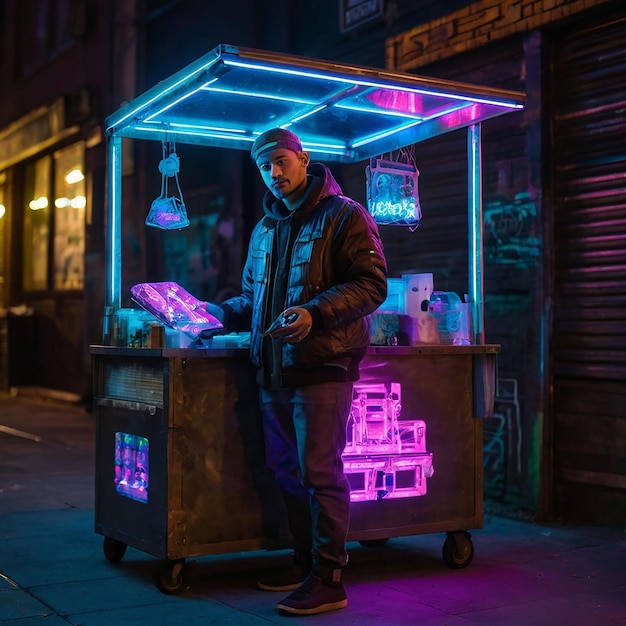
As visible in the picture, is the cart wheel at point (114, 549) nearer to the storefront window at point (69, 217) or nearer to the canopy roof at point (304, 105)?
the canopy roof at point (304, 105)

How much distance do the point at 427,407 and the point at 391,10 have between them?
4.48 metres

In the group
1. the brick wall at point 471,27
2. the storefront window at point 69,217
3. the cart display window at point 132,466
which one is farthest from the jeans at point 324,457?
the storefront window at point 69,217

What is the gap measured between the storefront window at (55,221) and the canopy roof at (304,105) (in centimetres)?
929

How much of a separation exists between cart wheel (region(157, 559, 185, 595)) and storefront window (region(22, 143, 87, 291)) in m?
10.8

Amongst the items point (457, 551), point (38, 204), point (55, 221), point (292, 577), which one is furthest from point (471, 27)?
point (38, 204)

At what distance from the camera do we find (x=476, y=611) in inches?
172

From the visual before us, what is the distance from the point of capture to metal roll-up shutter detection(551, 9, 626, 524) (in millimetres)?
6316

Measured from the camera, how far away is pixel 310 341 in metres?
4.36

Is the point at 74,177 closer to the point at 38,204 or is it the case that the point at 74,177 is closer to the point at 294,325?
the point at 38,204

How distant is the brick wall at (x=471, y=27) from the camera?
6.58 m

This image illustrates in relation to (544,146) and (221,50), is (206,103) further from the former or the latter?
(544,146)

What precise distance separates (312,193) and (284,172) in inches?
7.0

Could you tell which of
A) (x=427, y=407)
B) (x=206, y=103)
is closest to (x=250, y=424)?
(x=427, y=407)

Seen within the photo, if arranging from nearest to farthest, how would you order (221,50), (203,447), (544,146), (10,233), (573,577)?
1. (221,50)
2. (203,447)
3. (573,577)
4. (544,146)
5. (10,233)
